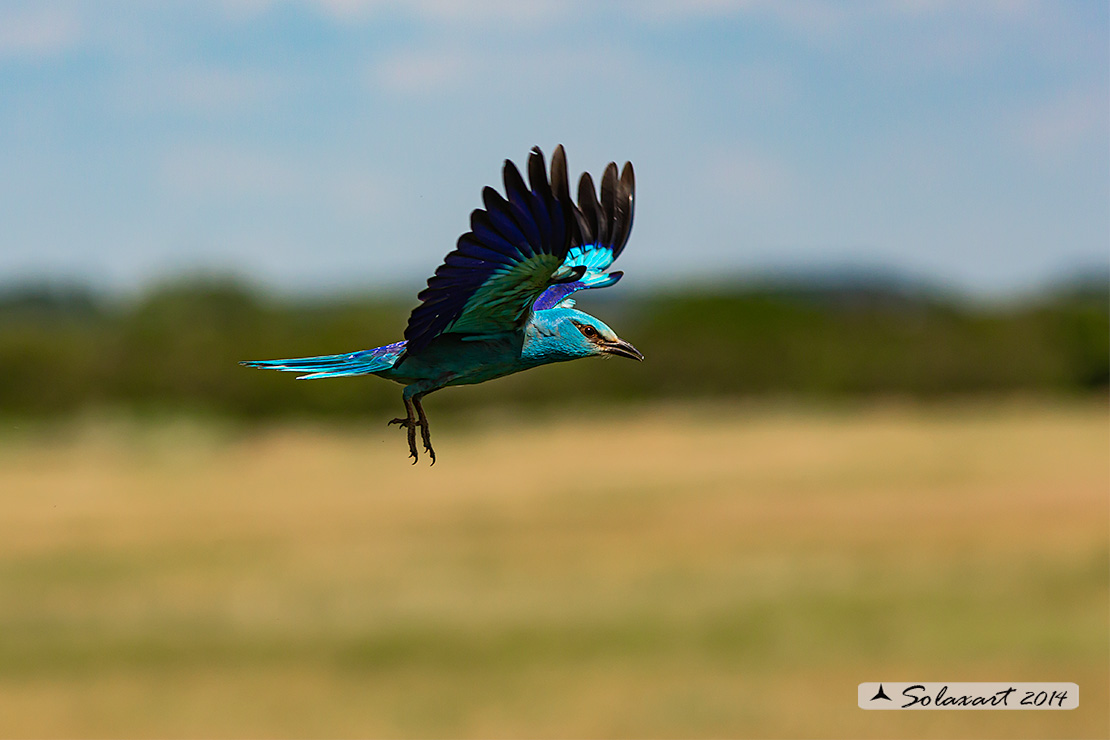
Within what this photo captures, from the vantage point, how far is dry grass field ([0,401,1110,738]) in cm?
4528

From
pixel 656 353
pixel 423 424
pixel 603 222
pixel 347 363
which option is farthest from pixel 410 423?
pixel 656 353

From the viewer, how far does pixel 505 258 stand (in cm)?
556

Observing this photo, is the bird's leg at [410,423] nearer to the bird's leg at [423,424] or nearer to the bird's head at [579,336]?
the bird's leg at [423,424]

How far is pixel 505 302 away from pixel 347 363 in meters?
0.79

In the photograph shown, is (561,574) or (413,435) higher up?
(413,435)

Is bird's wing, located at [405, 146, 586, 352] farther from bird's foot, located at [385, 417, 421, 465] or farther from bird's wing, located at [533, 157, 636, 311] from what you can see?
bird's wing, located at [533, 157, 636, 311]

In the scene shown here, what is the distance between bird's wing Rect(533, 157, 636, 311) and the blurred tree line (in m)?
49.2

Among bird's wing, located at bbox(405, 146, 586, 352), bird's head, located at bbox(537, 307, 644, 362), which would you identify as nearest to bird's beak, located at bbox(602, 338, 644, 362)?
bird's head, located at bbox(537, 307, 644, 362)

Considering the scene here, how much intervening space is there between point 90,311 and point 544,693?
243 feet

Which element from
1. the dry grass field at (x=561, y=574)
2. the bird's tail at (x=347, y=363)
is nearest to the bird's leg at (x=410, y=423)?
the bird's tail at (x=347, y=363)

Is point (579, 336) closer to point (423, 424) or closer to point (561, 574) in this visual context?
point (423, 424)

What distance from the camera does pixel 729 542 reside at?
65.3 m

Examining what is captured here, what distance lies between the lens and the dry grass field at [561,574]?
1783 inches

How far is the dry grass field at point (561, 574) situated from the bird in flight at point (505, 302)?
37407 millimetres
